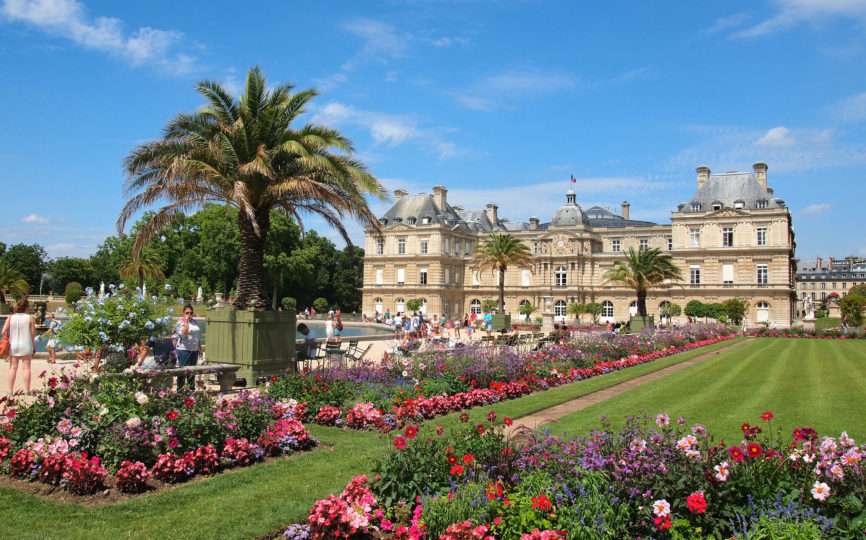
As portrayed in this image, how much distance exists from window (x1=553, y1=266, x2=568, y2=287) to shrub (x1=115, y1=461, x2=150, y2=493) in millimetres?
55605

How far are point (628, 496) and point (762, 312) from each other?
52753mm

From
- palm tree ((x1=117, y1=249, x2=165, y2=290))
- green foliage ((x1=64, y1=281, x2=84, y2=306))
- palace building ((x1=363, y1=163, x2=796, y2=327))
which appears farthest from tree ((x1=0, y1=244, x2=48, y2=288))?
palace building ((x1=363, y1=163, x2=796, y2=327))

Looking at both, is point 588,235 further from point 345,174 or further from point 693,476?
point 693,476

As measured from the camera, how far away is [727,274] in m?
52.7

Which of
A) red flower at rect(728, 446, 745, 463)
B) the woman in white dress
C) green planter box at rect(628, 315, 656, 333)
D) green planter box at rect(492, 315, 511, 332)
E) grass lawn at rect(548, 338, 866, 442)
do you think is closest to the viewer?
red flower at rect(728, 446, 745, 463)

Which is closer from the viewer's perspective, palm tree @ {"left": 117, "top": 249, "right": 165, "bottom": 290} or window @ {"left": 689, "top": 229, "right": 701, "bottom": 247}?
palm tree @ {"left": 117, "top": 249, "right": 165, "bottom": 290}

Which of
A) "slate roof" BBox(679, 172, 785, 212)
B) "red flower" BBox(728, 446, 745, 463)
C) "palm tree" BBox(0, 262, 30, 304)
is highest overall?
"slate roof" BBox(679, 172, 785, 212)

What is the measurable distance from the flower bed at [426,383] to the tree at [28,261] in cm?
7291

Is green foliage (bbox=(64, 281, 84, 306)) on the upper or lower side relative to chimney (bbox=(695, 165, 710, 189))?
lower

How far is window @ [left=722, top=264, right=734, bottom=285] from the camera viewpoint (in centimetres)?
5250

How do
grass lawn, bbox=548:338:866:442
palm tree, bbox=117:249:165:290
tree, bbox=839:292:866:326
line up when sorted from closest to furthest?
grass lawn, bbox=548:338:866:442
tree, bbox=839:292:866:326
palm tree, bbox=117:249:165:290

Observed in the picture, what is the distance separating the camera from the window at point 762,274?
5125 cm

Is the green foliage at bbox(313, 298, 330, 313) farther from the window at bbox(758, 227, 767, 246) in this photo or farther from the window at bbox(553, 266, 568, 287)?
the window at bbox(758, 227, 767, 246)

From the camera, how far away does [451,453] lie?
221 inches
